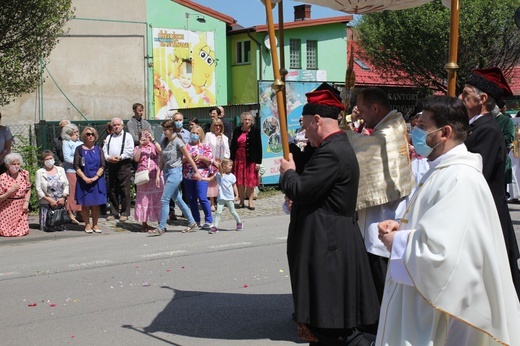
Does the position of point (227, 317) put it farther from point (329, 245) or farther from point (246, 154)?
point (246, 154)

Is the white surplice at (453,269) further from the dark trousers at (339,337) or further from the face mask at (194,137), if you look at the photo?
the face mask at (194,137)

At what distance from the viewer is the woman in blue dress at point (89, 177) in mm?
13312

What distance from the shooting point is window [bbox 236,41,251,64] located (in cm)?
3503

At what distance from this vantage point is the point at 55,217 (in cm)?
1348

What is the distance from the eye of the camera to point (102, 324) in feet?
24.5

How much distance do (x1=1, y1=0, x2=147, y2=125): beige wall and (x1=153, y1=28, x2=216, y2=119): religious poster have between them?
2.71ft

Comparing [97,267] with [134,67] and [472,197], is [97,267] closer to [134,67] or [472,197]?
[472,197]

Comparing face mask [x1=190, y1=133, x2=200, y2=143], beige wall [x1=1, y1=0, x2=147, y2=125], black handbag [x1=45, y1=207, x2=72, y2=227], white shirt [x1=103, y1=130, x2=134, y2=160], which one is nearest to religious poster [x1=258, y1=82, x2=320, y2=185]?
white shirt [x1=103, y1=130, x2=134, y2=160]

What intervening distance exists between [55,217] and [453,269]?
1062 cm

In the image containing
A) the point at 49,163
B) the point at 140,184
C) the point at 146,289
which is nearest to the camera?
the point at 146,289

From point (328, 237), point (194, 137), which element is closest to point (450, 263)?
point (328, 237)

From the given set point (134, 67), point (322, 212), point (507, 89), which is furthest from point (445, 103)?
point (134, 67)

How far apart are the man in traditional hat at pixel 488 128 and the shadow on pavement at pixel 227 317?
197 cm

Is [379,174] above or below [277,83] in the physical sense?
below
